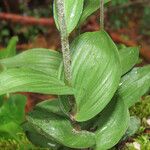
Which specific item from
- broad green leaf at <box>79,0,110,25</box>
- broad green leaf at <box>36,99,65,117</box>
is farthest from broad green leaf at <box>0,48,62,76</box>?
broad green leaf at <box>79,0,110,25</box>

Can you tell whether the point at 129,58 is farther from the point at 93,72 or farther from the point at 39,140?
the point at 39,140

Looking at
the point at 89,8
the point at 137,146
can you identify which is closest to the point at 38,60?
the point at 89,8

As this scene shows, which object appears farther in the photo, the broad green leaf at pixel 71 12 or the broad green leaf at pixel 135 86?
the broad green leaf at pixel 135 86

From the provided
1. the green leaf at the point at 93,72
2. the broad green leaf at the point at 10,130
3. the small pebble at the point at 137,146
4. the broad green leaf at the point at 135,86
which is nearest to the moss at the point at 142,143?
the small pebble at the point at 137,146

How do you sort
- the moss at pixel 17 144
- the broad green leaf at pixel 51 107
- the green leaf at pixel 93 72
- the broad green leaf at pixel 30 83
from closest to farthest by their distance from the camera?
the broad green leaf at pixel 30 83 < the green leaf at pixel 93 72 < the broad green leaf at pixel 51 107 < the moss at pixel 17 144

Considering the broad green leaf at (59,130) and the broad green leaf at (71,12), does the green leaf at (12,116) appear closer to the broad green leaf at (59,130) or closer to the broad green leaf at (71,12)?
the broad green leaf at (59,130)

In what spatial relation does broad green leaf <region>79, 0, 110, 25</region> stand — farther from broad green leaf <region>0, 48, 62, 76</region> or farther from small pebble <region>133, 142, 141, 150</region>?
small pebble <region>133, 142, 141, 150</region>

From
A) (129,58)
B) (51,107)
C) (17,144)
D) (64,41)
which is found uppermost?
(64,41)
